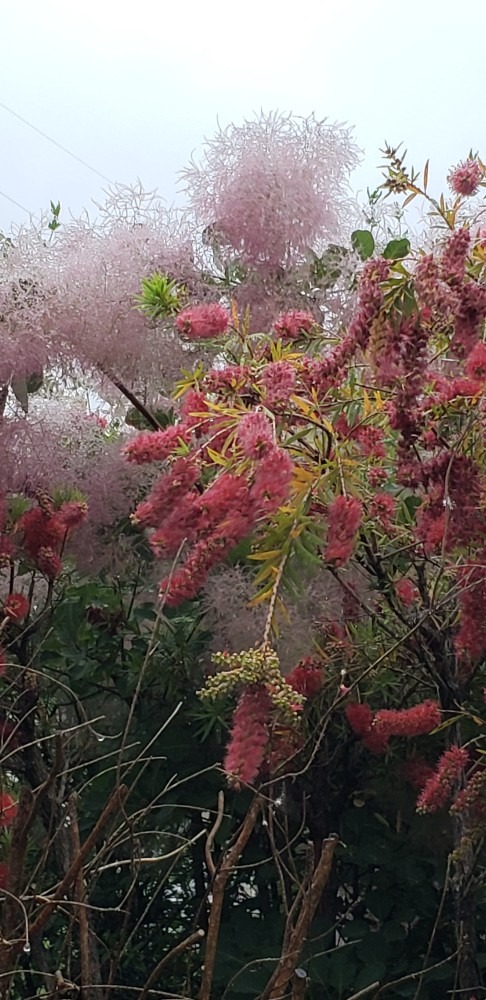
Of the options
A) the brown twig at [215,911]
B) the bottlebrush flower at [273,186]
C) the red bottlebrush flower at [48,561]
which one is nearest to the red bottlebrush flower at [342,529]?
the brown twig at [215,911]

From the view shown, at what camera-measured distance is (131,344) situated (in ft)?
3.48

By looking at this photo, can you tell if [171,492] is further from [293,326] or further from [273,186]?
[273,186]

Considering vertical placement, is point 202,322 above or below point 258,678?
above

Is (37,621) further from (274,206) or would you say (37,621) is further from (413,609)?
(274,206)

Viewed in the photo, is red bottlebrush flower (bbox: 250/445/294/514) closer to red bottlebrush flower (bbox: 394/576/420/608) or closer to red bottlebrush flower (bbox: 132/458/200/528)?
red bottlebrush flower (bbox: 132/458/200/528)

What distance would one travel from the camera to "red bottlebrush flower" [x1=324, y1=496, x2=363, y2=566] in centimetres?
76

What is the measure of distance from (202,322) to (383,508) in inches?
8.3

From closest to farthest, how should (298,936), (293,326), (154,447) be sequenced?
(298,936) → (154,447) → (293,326)

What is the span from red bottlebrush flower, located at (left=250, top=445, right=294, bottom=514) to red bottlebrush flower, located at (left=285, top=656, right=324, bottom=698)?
265 mm

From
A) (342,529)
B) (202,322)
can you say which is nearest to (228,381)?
(202,322)

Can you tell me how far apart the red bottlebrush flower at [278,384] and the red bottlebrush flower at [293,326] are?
104 millimetres

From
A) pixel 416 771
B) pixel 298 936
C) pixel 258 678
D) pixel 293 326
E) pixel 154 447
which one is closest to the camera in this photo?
pixel 298 936

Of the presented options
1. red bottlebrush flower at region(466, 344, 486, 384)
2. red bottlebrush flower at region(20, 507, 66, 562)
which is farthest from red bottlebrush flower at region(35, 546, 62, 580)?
red bottlebrush flower at region(466, 344, 486, 384)

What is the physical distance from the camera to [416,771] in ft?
3.38
